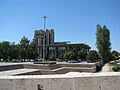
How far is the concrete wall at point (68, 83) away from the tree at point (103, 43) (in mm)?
38415

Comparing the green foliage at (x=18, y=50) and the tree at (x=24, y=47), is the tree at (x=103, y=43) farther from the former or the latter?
the green foliage at (x=18, y=50)

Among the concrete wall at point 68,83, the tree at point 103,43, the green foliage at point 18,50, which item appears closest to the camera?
the concrete wall at point 68,83

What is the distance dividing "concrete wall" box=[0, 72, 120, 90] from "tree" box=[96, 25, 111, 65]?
3842 cm

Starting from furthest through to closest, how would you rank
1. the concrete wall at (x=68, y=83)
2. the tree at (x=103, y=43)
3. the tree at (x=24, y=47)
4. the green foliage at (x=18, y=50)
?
1. the green foliage at (x=18, y=50)
2. the tree at (x=24, y=47)
3. the tree at (x=103, y=43)
4. the concrete wall at (x=68, y=83)

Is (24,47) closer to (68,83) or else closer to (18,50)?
(18,50)

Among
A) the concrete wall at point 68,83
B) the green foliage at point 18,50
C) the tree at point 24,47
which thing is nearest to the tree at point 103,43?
the tree at point 24,47

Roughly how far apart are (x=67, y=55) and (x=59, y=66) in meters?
44.7

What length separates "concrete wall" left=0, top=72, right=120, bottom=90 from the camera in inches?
153

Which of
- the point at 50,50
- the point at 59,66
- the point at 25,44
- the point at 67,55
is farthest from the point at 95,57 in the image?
the point at 59,66

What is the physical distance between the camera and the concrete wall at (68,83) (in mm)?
3875

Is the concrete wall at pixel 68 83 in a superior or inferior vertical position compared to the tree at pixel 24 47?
inferior

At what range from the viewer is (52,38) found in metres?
118

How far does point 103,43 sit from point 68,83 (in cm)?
3930

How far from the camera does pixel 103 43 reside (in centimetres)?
4200
